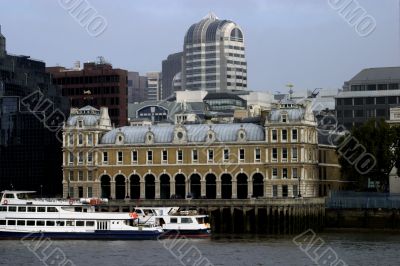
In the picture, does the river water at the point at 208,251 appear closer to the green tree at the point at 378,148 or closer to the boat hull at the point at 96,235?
the boat hull at the point at 96,235

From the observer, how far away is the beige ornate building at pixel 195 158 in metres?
165

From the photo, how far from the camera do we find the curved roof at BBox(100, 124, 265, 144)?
167500 millimetres

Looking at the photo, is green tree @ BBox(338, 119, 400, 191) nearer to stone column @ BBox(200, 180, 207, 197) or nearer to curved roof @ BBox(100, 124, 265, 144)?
curved roof @ BBox(100, 124, 265, 144)

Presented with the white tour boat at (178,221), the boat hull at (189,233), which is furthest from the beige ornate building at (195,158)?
the boat hull at (189,233)

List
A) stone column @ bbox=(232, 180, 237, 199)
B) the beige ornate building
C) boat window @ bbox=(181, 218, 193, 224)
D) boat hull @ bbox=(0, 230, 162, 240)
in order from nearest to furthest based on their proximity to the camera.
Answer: boat hull @ bbox=(0, 230, 162, 240) < boat window @ bbox=(181, 218, 193, 224) < the beige ornate building < stone column @ bbox=(232, 180, 237, 199)

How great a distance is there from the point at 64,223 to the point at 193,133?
110 feet

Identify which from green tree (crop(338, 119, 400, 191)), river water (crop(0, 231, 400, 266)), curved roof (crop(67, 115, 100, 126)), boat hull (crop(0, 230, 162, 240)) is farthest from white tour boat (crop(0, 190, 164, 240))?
green tree (crop(338, 119, 400, 191))

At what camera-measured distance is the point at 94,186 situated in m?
172

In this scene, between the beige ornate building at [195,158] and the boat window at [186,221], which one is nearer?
the boat window at [186,221]

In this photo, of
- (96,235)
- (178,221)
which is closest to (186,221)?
(178,221)

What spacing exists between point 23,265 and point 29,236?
31924mm

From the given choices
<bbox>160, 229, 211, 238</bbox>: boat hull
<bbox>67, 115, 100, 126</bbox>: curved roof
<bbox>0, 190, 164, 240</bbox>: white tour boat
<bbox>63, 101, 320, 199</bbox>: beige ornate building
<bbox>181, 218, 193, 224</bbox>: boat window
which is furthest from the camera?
<bbox>67, 115, 100, 126</bbox>: curved roof

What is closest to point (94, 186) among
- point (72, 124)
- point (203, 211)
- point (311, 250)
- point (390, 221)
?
point (72, 124)

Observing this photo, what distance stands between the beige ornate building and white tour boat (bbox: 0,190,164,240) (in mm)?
26489
